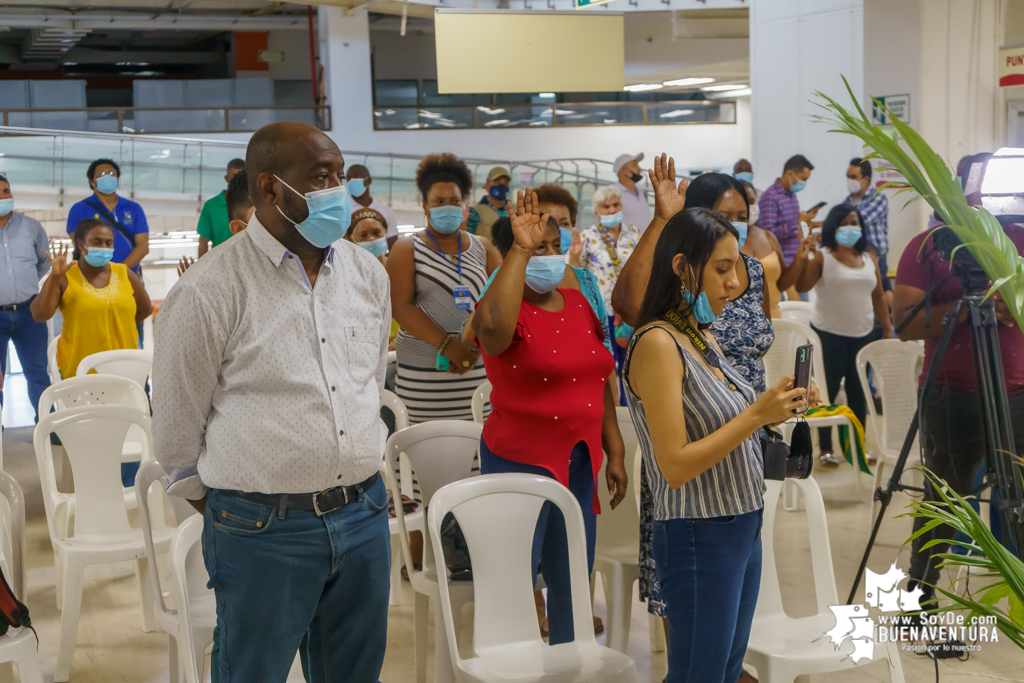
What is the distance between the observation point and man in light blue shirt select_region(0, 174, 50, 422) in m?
5.69

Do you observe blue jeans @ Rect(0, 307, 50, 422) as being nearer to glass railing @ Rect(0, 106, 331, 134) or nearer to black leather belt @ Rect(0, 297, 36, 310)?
black leather belt @ Rect(0, 297, 36, 310)

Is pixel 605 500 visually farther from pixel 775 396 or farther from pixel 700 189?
pixel 775 396

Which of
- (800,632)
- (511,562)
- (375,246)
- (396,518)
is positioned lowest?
(800,632)

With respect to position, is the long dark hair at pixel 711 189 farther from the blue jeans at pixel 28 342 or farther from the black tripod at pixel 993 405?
the blue jeans at pixel 28 342

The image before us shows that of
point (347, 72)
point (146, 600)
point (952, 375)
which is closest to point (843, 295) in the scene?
point (952, 375)

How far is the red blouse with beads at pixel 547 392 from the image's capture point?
2639 mm

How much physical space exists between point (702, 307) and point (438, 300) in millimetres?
1533

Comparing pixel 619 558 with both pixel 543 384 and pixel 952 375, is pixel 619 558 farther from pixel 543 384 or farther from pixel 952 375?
pixel 952 375

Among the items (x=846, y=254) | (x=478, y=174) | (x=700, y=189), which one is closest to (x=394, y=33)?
(x=478, y=174)

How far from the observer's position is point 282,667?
1.99 metres

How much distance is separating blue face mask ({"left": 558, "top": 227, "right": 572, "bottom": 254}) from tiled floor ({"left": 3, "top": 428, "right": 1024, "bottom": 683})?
4.78 ft

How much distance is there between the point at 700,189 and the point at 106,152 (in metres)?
9.46

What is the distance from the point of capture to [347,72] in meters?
13.2

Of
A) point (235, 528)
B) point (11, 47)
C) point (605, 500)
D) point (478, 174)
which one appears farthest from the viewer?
point (11, 47)
